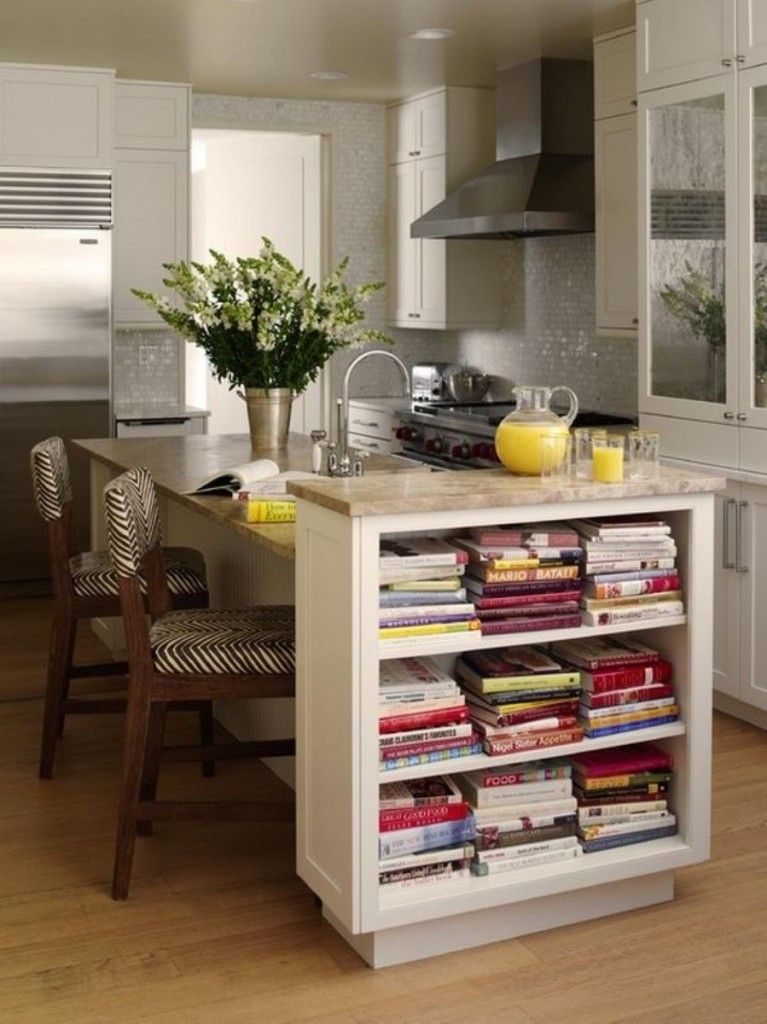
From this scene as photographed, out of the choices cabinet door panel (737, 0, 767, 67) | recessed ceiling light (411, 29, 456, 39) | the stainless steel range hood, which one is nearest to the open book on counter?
cabinet door panel (737, 0, 767, 67)

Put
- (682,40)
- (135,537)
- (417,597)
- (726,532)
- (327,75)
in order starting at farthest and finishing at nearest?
(327,75) → (682,40) → (726,532) → (135,537) → (417,597)

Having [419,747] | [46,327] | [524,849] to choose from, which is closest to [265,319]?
[419,747]

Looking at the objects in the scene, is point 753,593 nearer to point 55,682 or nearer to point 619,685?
point 619,685

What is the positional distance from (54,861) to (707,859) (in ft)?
5.46

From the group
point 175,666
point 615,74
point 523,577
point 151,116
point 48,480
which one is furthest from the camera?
point 151,116

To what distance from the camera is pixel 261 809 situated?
11.5 feet

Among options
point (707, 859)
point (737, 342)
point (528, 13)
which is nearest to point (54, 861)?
point (707, 859)

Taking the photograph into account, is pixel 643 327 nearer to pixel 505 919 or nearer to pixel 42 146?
pixel 505 919

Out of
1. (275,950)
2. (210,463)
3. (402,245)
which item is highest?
(402,245)

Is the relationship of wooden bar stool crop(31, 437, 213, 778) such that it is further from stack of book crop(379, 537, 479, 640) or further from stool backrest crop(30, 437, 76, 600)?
stack of book crop(379, 537, 479, 640)

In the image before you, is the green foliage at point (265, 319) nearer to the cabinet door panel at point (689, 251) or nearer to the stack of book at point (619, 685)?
the cabinet door panel at point (689, 251)

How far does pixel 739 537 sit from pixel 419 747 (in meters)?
2.15

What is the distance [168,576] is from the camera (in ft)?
14.3

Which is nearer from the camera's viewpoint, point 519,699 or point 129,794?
point 519,699
